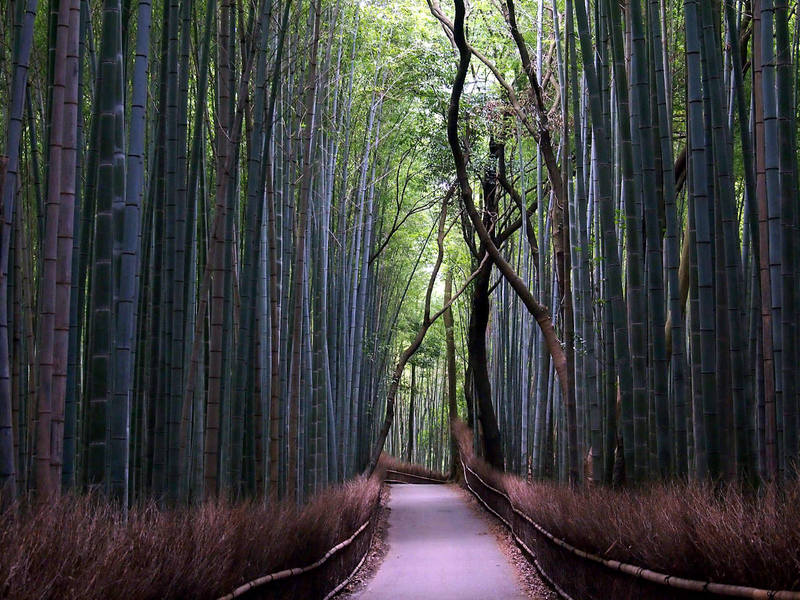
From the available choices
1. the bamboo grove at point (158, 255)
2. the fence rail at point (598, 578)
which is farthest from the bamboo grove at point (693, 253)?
the bamboo grove at point (158, 255)

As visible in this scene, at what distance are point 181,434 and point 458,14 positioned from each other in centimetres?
366

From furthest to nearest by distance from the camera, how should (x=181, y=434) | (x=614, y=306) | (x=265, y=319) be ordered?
(x=265, y=319)
(x=614, y=306)
(x=181, y=434)

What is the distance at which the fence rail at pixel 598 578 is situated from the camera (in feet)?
8.21

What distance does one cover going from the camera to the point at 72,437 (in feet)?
11.2

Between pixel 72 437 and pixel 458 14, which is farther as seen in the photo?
pixel 458 14

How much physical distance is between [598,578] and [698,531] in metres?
1.42

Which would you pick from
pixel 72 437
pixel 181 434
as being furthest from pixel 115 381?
pixel 181 434

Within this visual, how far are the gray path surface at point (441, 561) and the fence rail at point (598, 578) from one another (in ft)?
0.84

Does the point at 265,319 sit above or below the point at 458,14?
below

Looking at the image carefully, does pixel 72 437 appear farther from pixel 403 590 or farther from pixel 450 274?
pixel 450 274

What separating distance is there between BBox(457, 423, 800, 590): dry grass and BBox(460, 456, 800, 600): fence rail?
0.04 metres

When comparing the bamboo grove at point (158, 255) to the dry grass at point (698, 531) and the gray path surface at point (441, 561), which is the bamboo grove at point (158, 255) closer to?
the gray path surface at point (441, 561)

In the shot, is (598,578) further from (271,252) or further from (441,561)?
(441,561)

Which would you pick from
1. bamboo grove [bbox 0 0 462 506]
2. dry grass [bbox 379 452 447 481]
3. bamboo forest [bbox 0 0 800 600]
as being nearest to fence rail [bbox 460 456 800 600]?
bamboo forest [bbox 0 0 800 600]
